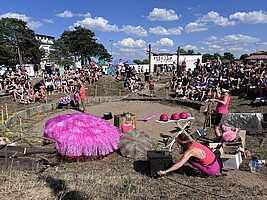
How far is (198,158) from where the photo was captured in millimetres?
5246

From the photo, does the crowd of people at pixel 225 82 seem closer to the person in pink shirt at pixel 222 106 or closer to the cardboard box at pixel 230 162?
the person in pink shirt at pixel 222 106

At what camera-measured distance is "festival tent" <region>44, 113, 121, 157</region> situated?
21.5ft

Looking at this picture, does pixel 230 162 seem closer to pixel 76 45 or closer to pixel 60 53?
pixel 60 53

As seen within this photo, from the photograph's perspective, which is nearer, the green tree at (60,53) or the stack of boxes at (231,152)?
the stack of boxes at (231,152)

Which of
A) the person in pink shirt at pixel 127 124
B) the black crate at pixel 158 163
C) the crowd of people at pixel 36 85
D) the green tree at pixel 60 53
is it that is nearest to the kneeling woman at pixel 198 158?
the black crate at pixel 158 163

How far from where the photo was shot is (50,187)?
4.65m

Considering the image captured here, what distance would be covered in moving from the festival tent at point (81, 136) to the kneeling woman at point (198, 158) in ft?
6.87

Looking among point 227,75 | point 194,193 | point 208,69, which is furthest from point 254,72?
point 194,193

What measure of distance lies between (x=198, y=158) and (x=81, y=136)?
2.87m

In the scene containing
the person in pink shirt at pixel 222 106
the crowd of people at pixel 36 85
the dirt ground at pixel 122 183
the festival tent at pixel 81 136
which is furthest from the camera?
Result: the crowd of people at pixel 36 85

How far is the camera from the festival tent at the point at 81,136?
6.56 m

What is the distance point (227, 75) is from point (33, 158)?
1571 cm

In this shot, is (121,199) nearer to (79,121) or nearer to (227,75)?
(79,121)

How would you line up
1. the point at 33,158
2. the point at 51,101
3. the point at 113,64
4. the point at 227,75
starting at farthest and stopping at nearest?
the point at 113,64 → the point at 227,75 → the point at 51,101 → the point at 33,158
